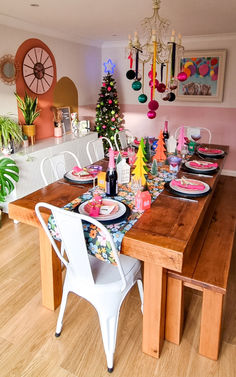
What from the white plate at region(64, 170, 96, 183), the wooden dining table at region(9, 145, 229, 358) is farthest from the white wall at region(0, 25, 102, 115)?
the wooden dining table at region(9, 145, 229, 358)

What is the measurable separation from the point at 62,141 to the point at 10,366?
3.04 meters

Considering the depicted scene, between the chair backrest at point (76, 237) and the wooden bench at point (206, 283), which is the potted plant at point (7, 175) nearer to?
the chair backrest at point (76, 237)

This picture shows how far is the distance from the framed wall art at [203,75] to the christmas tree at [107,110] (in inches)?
44.3

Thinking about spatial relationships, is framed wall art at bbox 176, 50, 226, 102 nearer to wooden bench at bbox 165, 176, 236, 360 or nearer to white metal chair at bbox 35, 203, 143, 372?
wooden bench at bbox 165, 176, 236, 360

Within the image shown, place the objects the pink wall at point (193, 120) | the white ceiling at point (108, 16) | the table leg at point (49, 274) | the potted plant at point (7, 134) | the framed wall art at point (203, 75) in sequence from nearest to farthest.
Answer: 1. the table leg at point (49, 274)
2. the white ceiling at point (108, 16)
3. the potted plant at point (7, 134)
4. the framed wall art at point (203, 75)
5. the pink wall at point (193, 120)

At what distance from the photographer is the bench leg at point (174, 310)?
1.70m

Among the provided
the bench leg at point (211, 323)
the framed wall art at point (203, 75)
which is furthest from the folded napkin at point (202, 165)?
the framed wall art at point (203, 75)

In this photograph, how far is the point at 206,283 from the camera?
5.15ft

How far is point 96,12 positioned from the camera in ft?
10.7

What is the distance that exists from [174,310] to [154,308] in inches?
7.1

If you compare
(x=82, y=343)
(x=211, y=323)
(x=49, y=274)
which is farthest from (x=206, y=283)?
(x=49, y=274)

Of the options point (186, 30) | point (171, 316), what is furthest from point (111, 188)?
point (186, 30)

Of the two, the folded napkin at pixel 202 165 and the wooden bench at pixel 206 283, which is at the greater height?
the folded napkin at pixel 202 165

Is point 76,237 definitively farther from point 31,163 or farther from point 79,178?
point 31,163
